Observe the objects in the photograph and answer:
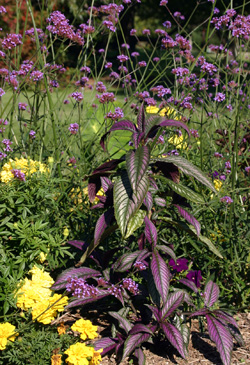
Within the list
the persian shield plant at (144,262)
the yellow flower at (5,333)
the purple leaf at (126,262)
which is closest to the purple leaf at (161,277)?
the persian shield plant at (144,262)

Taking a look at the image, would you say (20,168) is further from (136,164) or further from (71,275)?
(136,164)

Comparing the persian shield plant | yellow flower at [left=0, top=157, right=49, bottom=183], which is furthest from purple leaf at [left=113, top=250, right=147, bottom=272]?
yellow flower at [left=0, top=157, right=49, bottom=183]

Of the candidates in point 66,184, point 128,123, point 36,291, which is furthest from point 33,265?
point 128,123

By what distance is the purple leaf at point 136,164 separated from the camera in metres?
1.73

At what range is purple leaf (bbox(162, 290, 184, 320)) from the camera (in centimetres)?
200

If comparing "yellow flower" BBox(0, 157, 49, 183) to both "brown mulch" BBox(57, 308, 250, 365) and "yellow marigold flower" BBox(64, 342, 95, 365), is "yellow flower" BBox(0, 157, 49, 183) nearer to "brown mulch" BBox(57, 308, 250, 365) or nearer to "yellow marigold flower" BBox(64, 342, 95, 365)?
"brown mulch" BBox(57, 308, 250, 365)

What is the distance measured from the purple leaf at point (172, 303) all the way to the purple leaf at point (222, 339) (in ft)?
0.54

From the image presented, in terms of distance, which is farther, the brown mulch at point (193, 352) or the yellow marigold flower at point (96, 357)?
the brown mulch at point (193, 352)

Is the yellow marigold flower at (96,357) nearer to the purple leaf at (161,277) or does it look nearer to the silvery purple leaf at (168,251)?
the purple leaf at (161,277)

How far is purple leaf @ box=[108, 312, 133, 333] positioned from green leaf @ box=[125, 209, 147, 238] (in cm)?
44

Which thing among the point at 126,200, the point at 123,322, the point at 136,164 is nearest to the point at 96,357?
the point at 123,322

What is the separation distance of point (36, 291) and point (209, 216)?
1.13 m

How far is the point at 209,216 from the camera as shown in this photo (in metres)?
2.61

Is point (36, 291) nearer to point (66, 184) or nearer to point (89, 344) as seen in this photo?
point (89, 344)
